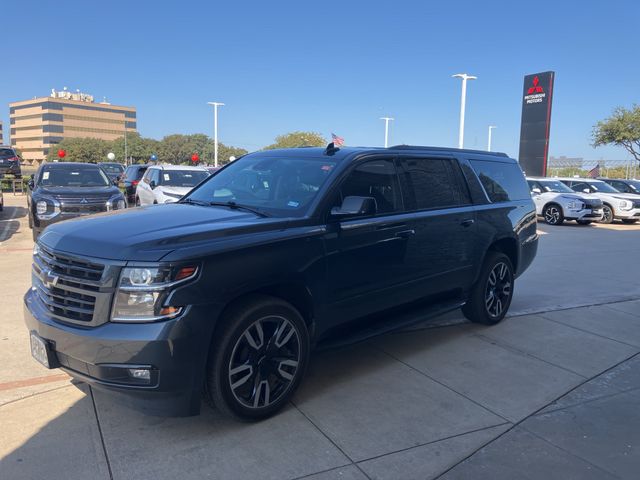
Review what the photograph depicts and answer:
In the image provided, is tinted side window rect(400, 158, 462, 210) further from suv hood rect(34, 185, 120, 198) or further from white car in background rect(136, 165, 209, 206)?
white car in background rect(136, 165, 209, 206)

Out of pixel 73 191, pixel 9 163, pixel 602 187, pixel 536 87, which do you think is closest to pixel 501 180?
pixel 73 191

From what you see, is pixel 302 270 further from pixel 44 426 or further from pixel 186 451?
pixel 44 426

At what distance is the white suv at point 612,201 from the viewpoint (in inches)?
800

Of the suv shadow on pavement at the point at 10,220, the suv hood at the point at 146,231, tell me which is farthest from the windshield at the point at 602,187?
the suv hood at the point at 146,231

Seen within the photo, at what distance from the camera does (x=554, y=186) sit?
2045 cm

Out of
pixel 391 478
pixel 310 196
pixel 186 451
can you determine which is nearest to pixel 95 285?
pixel 186 451

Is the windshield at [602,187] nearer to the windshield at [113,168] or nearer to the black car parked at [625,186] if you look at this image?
the black car parked at [625,186]

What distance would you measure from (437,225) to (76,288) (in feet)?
10.4

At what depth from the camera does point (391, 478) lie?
3113 mm

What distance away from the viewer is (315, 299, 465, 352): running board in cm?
420

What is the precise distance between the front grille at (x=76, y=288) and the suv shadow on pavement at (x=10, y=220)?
9566 mm

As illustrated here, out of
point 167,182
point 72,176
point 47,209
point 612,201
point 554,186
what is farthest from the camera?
point 612,201

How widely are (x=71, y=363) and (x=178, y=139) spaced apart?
92.4m

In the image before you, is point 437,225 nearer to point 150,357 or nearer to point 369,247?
point 369,247
